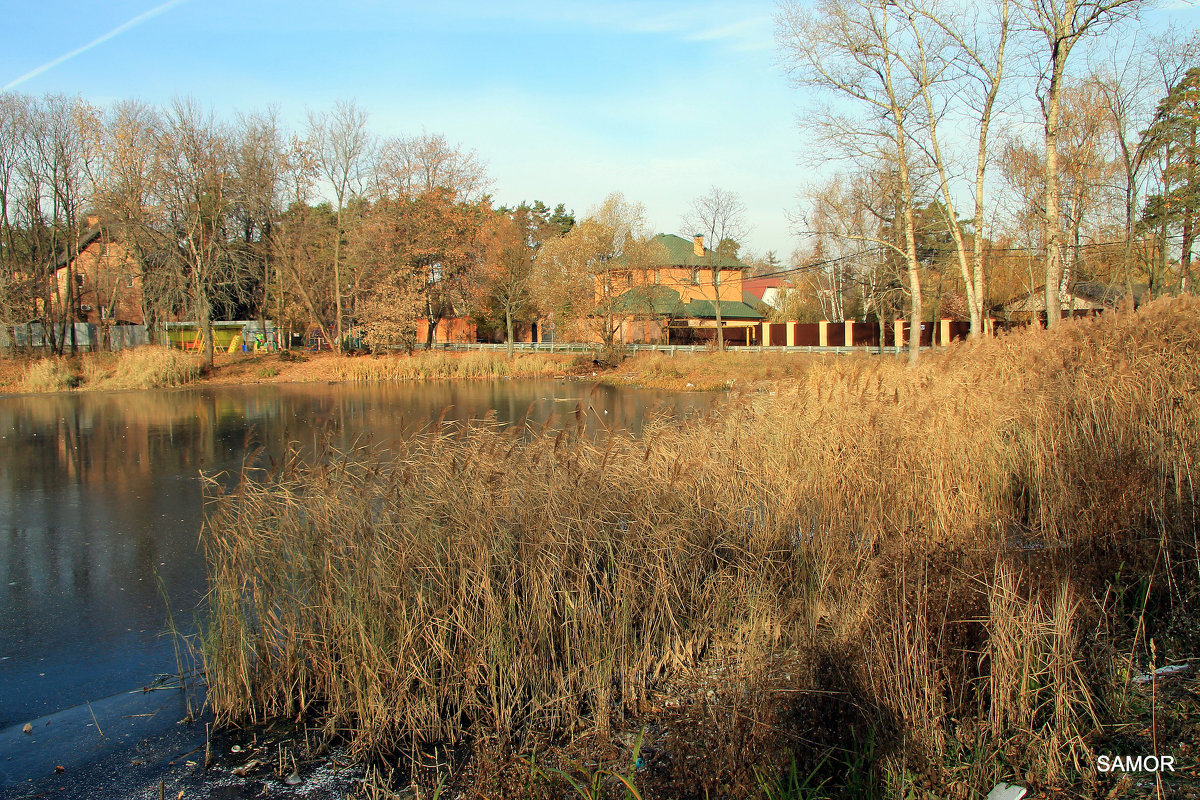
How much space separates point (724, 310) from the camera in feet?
219

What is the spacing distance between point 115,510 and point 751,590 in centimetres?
941

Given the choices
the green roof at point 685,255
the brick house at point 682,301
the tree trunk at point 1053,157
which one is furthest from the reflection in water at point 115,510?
the green roof at point 685,255

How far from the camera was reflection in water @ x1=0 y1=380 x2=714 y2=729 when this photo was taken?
574cm

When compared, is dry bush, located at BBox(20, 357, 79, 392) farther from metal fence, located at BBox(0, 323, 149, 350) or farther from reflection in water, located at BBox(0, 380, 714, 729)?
reflection in water, located at BBox(0, 380, 714, 729)

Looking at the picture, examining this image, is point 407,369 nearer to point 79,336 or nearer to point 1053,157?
point 79,336

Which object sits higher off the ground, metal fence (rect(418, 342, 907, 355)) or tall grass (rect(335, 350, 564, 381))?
metal fence (rect(418, 342, 907, 355))

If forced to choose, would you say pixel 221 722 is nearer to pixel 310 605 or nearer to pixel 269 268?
pixel 310 605

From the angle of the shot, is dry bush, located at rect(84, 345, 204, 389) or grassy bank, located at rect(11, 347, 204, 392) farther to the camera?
dry bush, located at rect(84, 345, 204, 389)

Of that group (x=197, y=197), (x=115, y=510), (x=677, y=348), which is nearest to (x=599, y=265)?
(x=677, y=348)

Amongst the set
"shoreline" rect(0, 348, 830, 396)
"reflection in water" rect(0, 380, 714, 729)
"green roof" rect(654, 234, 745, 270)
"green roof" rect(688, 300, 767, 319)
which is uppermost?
"green roof" rect(654, 234, 745, 270)

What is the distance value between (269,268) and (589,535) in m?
49.6

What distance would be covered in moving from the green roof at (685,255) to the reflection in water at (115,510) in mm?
40813

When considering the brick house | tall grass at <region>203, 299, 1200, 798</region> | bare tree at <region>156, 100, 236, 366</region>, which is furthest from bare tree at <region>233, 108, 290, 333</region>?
tall grass at <region>203, 299, 1200, 798</region>

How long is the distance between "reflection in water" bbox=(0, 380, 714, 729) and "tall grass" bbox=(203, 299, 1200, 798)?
899 mm
